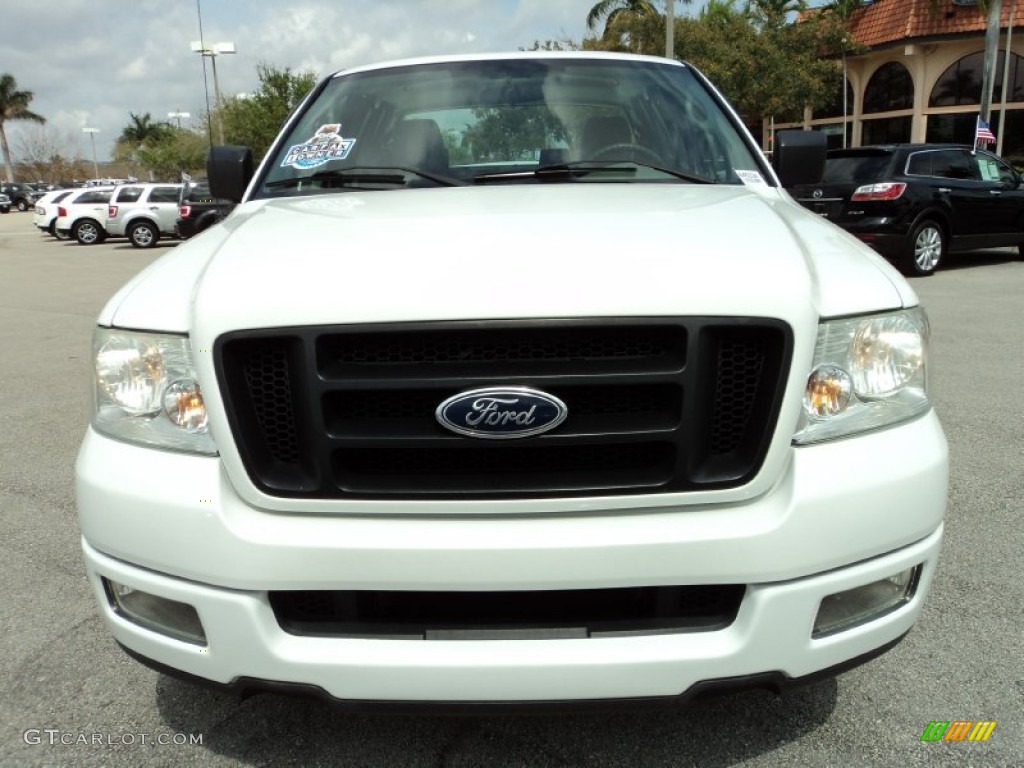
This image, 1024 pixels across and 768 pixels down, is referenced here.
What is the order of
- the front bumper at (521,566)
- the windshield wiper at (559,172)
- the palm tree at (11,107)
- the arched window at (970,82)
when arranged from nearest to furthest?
the front bumper at (521,566)
the windshield wiper at (559,172)
the arched window at (970,82)
the palm tree at (11,107)

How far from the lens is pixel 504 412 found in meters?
1.66

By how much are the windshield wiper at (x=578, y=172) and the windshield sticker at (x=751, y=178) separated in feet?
0.37

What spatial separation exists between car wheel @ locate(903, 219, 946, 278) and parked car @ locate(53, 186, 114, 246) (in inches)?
815

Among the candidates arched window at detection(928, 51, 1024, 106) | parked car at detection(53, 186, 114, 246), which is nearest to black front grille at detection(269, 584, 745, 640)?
parked car at detection(53, 186, 114, 246)

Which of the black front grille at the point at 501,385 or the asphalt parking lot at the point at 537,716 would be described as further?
the asphalt parking lot at the point at 537,716

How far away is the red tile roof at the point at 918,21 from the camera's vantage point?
91.7ft

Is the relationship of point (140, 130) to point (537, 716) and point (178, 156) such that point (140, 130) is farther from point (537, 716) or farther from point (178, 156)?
point (537, 716)

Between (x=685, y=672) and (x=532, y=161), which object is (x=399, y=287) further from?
(x=532, y=161)

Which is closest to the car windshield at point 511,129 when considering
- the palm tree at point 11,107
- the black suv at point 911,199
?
the black suv at point 911,199

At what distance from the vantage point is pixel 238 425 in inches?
68.1

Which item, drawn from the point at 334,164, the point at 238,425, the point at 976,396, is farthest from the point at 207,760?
the point at 976,396

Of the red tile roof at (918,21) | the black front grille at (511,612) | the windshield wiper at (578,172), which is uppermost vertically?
the red tile roof at (918,21)

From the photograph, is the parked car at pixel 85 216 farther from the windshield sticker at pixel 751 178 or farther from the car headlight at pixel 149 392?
the car headlight at pixel 149 392

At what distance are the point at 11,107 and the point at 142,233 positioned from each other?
64.2 m
